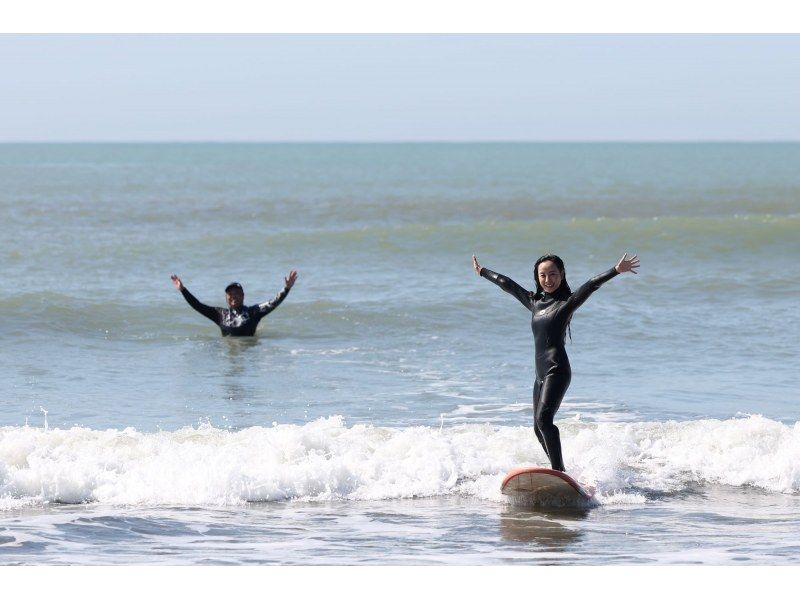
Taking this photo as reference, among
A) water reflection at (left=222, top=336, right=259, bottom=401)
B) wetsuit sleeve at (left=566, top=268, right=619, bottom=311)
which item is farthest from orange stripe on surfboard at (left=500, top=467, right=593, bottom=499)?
water reflection at (left=222, top=336, right=259, bottom=401)

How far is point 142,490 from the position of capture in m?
9.30

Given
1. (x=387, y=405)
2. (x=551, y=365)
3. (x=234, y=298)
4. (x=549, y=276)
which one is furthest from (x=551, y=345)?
(x=234, y=298)

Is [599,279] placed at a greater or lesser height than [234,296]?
lesser

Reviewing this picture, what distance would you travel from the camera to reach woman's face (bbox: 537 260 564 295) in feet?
29.1

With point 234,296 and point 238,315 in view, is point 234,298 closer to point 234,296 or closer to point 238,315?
point 234,296

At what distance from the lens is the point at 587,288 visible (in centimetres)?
865

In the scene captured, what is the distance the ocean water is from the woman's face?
1687mm

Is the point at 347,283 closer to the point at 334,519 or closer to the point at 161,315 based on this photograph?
the point at 161,315

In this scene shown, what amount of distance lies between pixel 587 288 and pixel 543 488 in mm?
1527

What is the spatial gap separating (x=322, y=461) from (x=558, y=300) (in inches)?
96.2

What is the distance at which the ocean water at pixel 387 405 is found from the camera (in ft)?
26.9

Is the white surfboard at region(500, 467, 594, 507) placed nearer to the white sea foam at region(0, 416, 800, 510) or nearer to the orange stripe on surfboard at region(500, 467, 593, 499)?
the orange stripe on surfboard at region(500, 467, 593, 499)

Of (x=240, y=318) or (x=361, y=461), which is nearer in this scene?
(x=361, y=461)

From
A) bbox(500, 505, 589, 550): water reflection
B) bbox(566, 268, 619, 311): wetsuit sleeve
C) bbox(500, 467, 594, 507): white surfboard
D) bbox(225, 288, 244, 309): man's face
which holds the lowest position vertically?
bbox(500, 505, 589, 550): water reflection
